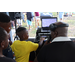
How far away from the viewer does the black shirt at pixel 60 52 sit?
81 cm

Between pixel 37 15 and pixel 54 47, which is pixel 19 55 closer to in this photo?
pixel 54 47

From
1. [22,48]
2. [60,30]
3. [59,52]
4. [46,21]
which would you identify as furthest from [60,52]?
[46,21]

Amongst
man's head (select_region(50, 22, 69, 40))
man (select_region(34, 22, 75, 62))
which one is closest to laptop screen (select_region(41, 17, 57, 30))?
man's head (select_region(50, 22, 69, 40))

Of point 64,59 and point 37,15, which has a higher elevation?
point 37,15

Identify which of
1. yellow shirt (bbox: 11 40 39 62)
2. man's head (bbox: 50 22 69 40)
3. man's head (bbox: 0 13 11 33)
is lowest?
yellow shirt (bbox: 11 40 39 62)

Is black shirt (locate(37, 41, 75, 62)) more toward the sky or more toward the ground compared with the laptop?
more toward the ground

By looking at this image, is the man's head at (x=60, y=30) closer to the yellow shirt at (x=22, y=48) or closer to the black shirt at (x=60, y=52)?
the black shirt at (x=60, y=52)

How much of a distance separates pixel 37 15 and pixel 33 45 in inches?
147

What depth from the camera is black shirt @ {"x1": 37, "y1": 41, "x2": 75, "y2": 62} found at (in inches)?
31.9

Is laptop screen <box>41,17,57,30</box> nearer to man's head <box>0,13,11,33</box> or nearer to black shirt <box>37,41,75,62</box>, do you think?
man's head <box>0,13,11,33</box>

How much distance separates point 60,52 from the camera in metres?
0.82

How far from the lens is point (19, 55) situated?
1.52m

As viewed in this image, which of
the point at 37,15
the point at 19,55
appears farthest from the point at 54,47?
the point at 37,15

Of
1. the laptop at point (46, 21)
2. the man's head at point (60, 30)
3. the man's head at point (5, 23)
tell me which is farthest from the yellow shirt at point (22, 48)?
the laptop at point (46, 21)
